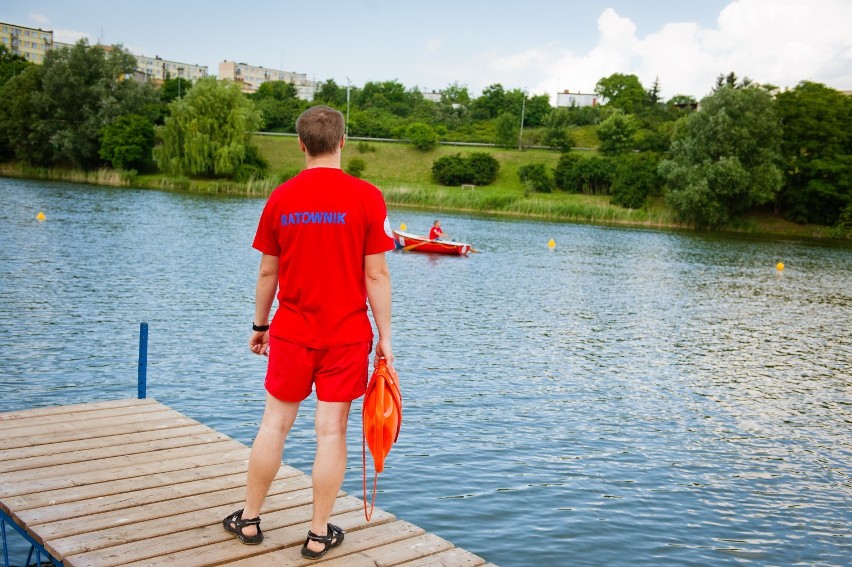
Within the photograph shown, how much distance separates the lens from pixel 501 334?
66.7 feet

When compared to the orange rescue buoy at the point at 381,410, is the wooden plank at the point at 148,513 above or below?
below

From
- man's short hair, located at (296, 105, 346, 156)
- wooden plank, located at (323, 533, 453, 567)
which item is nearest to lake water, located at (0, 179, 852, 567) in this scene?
wooden plank, located at (323, 533, 453, 567)

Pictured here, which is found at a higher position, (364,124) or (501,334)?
(364,124)

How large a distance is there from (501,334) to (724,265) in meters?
24.0

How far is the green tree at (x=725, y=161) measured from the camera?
63.8 m

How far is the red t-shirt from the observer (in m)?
4.84

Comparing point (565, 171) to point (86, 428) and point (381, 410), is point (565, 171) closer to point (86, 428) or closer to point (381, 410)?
point (86, 428)

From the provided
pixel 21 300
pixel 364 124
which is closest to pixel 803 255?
pixel 21 300

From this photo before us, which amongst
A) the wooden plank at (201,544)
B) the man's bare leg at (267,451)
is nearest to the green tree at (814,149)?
the wooden plank at (201,544)

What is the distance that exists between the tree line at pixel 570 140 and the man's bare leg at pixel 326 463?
206ft

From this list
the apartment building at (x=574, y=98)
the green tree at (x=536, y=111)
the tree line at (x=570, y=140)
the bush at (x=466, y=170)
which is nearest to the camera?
the tree line at (x=570, y=140)

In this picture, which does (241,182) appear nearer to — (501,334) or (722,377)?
(501,334)

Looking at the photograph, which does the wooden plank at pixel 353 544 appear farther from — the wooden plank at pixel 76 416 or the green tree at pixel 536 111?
the green tree at pixel 536 111

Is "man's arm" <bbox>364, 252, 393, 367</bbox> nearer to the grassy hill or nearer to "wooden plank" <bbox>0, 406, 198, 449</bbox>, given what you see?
"wooden plank" <bbox>0, 406, 198, 449</bbox>
